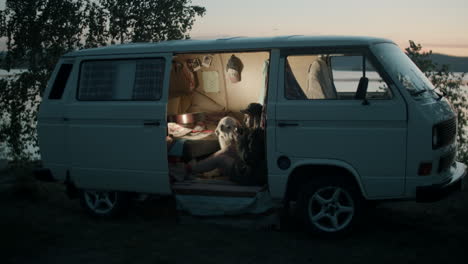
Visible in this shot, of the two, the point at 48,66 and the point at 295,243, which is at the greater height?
the point at 48,66

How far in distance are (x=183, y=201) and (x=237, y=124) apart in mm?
1411

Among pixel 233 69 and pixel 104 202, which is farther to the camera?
pixel 233 69

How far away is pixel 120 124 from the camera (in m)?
7.83

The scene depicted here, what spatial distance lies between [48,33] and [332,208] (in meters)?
9.83

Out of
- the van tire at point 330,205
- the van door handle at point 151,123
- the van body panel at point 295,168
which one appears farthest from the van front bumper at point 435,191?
the van door handle at point 151,123

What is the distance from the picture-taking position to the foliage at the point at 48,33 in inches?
560

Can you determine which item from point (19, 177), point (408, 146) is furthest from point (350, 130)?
point (19, 177)

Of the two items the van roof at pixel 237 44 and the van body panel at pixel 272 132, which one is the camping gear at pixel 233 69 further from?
the van body panel at pixel 272 132

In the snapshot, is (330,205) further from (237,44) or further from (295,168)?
(237,44)

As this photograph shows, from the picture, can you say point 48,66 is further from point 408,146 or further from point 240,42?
point 408,146

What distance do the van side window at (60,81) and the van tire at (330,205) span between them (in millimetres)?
3702

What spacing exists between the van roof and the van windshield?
0.42 feet

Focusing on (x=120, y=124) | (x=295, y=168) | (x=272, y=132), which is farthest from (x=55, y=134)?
(x=295, y=168)

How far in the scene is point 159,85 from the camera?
25.2 ft
